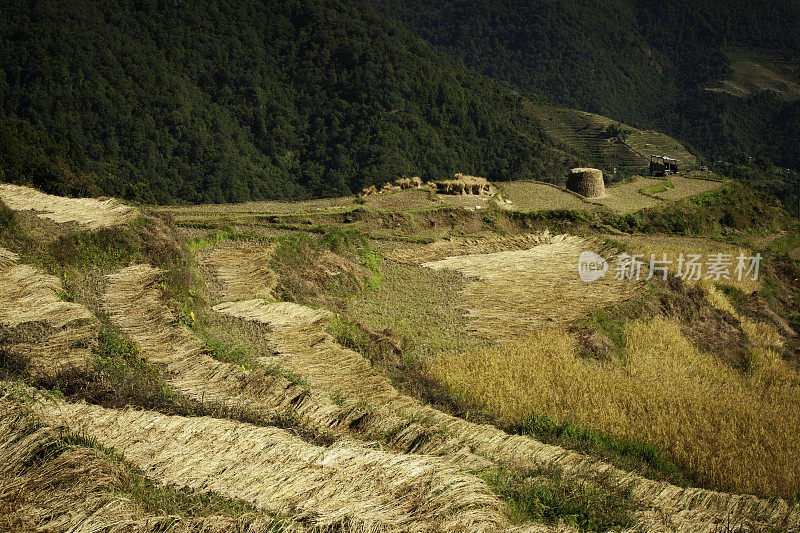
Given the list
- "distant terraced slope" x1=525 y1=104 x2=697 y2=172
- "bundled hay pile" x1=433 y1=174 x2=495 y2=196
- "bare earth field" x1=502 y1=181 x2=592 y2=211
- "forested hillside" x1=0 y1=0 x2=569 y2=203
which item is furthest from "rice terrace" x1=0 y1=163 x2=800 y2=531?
"distant terraced slope" x1=525 y1=104 x2=697 y2=172

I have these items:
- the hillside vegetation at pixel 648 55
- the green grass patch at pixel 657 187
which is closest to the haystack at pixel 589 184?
the green grass patch at pixel 657 187

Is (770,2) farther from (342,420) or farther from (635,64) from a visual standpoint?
(342,420)

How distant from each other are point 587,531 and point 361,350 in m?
4.38

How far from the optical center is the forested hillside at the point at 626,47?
97.2 m

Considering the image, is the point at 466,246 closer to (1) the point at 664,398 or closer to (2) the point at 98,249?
(1) the point at 664,398

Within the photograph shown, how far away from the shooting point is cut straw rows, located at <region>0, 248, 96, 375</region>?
6156 mm

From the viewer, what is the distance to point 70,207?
1114 cm

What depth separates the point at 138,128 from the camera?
Result: 1655 inches

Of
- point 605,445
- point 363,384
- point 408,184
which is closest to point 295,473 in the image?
point 363,384

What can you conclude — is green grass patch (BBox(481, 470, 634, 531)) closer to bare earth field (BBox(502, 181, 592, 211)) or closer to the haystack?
bare earth field (BBox(502, 181, 592, 211))

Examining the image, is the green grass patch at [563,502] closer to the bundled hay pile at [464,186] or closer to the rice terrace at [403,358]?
the rice terrace at [403,358]

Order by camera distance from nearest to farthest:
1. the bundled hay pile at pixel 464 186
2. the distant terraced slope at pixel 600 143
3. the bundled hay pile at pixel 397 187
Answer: the bundled hay pile at pixel 397 187, the bundled hay pile at pixel 464 186, the distant terraced slope at pixel 600 143

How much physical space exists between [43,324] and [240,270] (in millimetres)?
3893

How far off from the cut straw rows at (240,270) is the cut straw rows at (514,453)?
1993 mm
